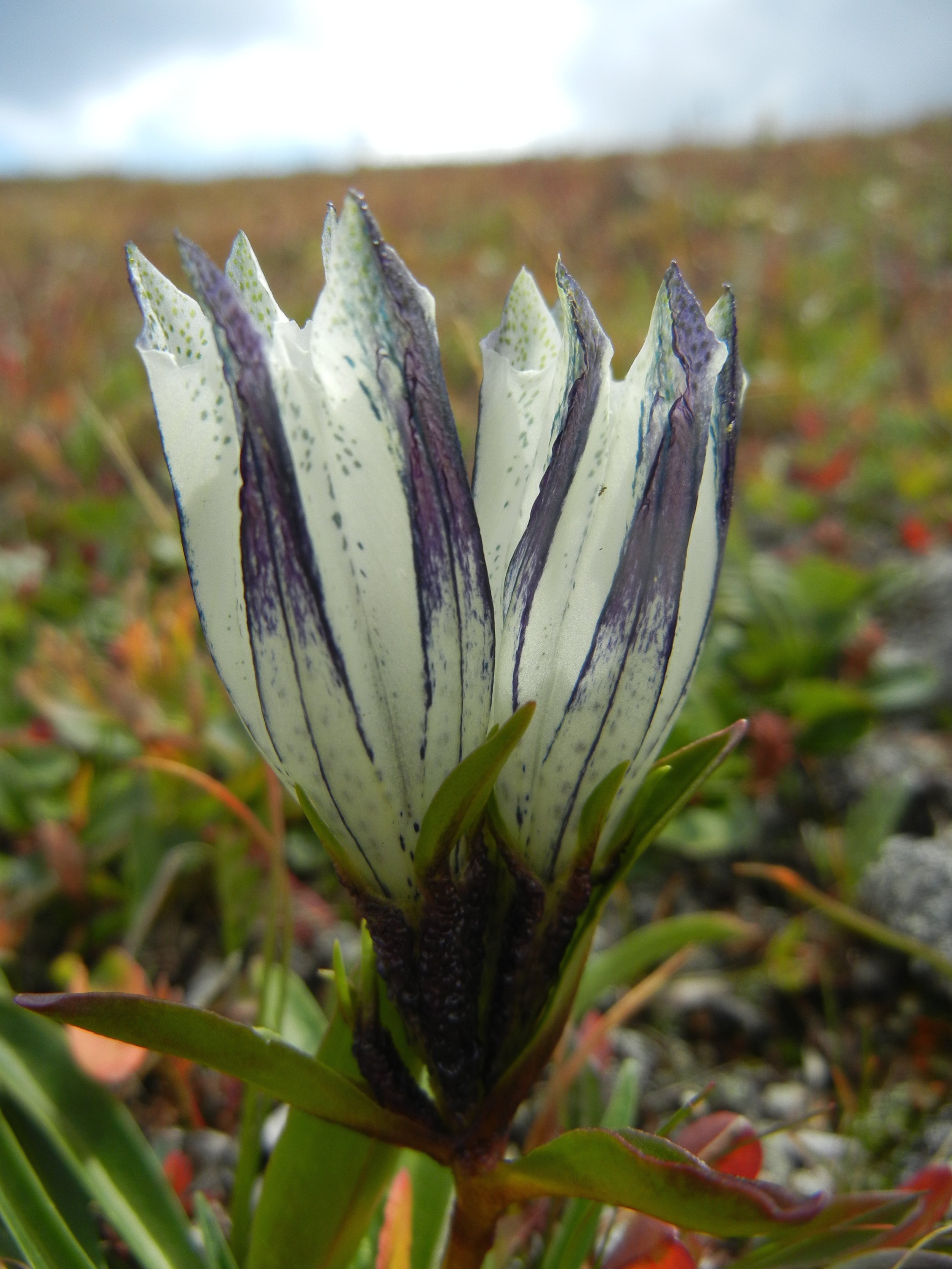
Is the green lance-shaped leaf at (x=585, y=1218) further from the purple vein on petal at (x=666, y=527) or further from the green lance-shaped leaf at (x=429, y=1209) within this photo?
the purple vein on petal at (x=666, y=527)

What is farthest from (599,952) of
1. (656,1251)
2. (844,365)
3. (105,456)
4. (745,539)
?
(844,365)

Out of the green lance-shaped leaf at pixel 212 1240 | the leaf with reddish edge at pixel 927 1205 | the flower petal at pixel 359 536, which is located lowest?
the green lance-shaped leaf at pixel 212 1240

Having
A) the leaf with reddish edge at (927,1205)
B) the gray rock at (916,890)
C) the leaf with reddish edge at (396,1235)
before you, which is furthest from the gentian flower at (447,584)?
the gray rock at (916,890)

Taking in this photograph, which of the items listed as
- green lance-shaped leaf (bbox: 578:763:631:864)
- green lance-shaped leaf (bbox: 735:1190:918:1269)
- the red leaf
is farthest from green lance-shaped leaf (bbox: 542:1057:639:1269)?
the red leaf

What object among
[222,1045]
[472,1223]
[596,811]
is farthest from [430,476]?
[472,1223]

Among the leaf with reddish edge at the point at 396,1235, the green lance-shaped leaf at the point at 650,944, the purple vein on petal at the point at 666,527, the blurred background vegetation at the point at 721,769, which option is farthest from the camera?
the blurred background vegetation at the point at 721,769

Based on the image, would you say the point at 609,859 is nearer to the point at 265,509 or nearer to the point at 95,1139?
the point at 265,509
